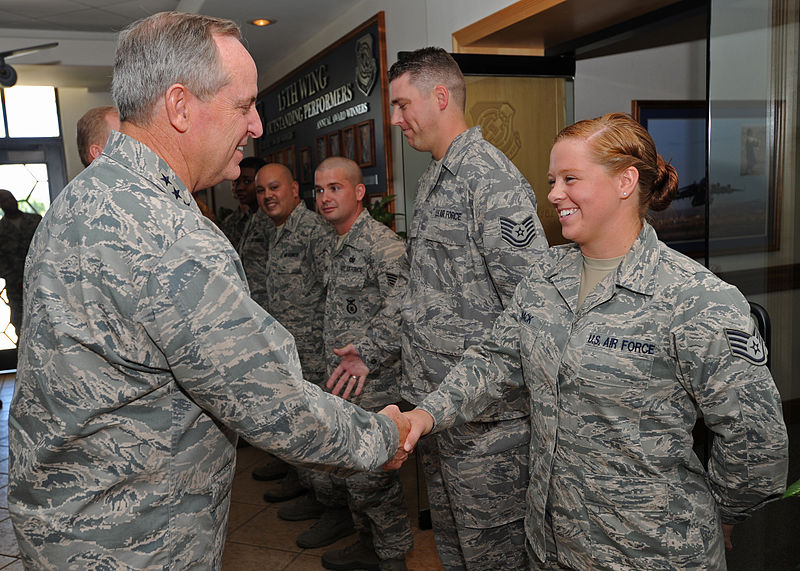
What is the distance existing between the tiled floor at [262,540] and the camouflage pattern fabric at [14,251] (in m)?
2.85

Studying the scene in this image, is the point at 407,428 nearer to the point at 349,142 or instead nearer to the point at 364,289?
the point at 364,289

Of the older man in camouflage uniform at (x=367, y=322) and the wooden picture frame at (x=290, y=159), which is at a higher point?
the wooden picture frame at (x=290, y=159)

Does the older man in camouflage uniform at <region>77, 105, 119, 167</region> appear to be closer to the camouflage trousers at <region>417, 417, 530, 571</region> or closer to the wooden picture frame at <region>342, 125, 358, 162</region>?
the camouflage trousers at <region>417, 417, 530, 571</region>

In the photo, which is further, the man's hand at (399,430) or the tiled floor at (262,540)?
the tiled floor at (262,540)

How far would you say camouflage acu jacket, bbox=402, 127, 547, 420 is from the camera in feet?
6.70

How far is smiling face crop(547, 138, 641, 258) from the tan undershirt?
0.01 meters

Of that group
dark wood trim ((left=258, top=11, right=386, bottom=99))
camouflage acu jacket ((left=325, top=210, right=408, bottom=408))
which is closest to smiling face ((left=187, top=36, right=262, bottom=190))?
camouflage acu jacket ((left=325, top=210, right=408, bottom=408))

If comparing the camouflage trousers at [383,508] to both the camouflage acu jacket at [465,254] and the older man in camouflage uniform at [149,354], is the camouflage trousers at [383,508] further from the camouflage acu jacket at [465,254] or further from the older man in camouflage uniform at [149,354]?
the older man in camouflage uniform at [149,354]

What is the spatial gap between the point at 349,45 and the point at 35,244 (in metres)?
4.32

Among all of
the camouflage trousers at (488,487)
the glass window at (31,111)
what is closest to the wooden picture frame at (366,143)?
the camouflage trousers at (488,487)

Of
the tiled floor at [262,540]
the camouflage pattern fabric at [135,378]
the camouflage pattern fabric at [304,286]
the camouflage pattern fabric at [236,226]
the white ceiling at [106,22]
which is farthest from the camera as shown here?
the camouflage pattern fabric at [236,226]

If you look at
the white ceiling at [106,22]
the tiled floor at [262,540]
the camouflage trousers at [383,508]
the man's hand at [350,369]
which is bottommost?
the tiled floor at [262,540]

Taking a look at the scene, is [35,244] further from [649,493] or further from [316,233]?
[316,233]

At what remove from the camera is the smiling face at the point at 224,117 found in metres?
1.25
